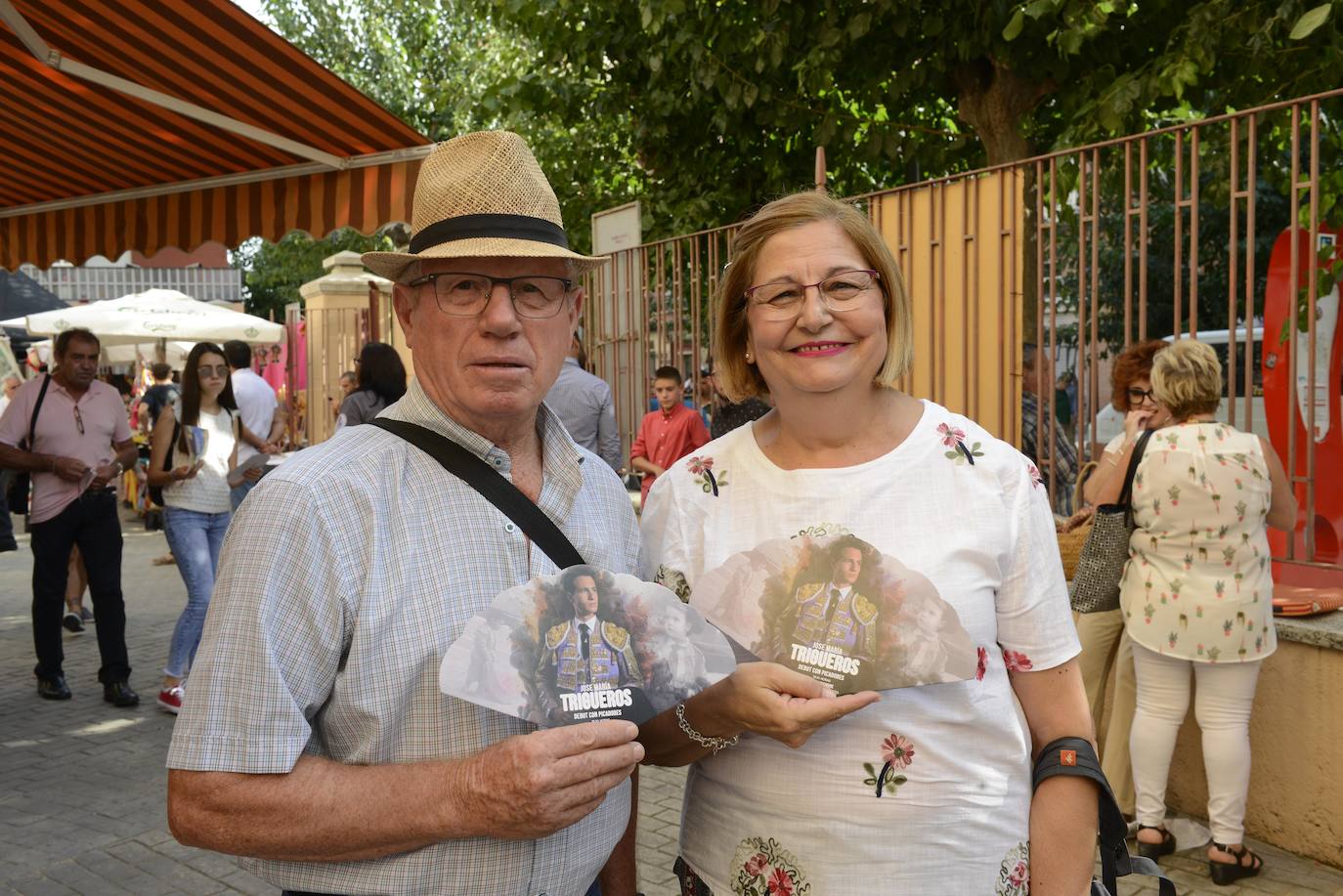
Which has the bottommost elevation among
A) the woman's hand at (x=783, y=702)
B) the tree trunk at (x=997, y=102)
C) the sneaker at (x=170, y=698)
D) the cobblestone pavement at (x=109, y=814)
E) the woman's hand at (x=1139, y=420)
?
the cobblestone pavement at (x=109, y=814)

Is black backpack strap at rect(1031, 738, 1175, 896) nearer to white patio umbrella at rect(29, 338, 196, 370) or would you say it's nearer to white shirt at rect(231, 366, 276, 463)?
white shirt at rect(231, 366, 276, 463)

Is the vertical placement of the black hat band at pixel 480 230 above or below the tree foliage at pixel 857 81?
below

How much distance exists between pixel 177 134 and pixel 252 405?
249 cm

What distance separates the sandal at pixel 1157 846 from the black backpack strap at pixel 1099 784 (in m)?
2.72

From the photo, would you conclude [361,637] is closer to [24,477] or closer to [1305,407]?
[1305,407]

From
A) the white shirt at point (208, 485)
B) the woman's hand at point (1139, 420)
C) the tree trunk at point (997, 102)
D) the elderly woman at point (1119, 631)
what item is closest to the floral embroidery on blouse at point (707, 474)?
the elderly woman at point (1119, 631)

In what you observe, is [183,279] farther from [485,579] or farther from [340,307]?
[485,579]

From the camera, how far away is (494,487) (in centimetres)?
168

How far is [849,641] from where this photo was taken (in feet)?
5.23

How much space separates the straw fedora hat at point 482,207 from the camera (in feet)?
5.55

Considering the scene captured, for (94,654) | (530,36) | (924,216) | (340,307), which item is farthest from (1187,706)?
(340,307)

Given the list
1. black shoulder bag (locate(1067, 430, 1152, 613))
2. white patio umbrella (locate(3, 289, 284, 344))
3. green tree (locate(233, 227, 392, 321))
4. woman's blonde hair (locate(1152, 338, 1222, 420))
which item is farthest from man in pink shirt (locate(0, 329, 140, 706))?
green tree (locate(233, 227, 392, 321))

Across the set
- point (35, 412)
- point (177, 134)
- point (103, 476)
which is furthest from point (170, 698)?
point (177, 134)

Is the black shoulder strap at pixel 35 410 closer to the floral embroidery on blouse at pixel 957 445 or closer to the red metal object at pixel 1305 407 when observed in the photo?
the floral embroidery on blouse at pixel 957 445
